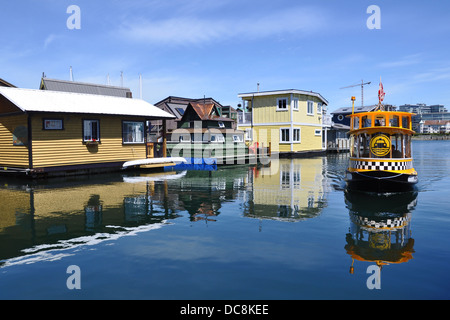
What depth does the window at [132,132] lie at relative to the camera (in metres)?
24.7

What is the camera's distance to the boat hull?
15117 millimetres

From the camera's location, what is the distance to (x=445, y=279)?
6281mm

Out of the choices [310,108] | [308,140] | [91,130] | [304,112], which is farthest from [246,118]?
[91,130]

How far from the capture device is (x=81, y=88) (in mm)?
38906

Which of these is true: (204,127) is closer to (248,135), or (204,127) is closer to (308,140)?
(248,135)

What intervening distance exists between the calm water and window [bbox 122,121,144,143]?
9.70 m

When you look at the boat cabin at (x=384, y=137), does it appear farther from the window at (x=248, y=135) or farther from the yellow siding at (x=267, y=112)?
the window at (x=248, y=135)

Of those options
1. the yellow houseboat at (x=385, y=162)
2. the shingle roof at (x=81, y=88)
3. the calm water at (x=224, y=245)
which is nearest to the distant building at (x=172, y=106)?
the shingle roof at (x=81, y=88)

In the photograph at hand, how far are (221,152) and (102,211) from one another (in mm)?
17875

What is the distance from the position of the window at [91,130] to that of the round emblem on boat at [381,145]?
16418 millimetres


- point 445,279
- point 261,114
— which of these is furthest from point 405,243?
point 261,114

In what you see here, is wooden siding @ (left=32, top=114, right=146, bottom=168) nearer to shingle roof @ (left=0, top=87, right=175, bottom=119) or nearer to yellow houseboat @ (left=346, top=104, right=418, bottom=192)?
shingle roof @ (left=0, top=87, right=175, bottom=119)

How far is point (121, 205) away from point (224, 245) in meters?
5.98
